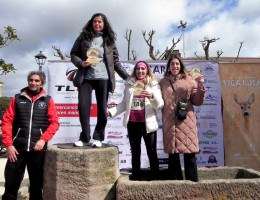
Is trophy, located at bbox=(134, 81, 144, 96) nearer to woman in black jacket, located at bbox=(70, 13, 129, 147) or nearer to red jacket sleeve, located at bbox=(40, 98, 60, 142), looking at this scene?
woman in black jacket, located at bbox=(70, 13, 129, 147)

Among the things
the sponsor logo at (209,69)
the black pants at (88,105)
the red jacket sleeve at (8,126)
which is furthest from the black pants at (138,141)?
the sponsor logo at (209,69)

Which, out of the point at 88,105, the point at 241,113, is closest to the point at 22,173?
the point at 88,105

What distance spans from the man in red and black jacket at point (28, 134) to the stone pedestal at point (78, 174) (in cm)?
21

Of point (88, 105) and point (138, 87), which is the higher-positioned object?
point (138, 87)

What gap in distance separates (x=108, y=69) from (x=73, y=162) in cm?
113

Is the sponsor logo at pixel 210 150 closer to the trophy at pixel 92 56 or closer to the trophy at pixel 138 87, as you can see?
the trophy at pixel 138 87

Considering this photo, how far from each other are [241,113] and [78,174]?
3.73 meters

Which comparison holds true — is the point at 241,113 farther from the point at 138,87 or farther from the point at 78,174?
the point at 78,174

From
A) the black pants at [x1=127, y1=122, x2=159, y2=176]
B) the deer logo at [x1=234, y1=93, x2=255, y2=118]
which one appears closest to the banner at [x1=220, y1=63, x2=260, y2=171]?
the deer logo at [x1=234, y1=93, x2=255, y2=118]

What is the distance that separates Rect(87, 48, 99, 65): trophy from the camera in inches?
113

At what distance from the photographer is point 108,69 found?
121 inches

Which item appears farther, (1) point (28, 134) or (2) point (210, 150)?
(2) point (210, 150)

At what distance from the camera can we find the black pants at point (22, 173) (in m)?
2.69

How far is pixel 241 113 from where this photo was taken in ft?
16.8
